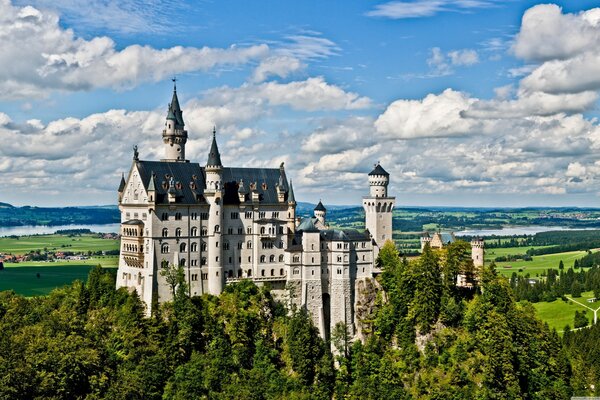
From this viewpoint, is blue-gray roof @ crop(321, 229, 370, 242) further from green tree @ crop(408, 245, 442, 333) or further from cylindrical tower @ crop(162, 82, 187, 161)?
cylindrical tower @ crop(162, 82, 187, 161)

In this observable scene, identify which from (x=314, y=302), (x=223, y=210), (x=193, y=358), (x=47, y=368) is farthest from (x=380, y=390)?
(x=47, y=368)

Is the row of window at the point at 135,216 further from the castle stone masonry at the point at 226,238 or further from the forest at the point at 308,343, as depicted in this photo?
the forest at the point at 308,343

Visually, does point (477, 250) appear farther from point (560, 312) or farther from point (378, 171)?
point (560, 312)

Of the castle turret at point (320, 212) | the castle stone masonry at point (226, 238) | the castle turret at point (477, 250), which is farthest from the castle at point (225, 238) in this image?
the castle turret at point (477, 250)

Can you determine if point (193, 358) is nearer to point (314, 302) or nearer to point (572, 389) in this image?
point (314, 302)

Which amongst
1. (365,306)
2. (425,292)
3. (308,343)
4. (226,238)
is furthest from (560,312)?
(226,238)

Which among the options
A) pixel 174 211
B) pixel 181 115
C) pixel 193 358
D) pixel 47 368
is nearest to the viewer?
pixel 47 368

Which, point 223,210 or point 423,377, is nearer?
point 423,377
